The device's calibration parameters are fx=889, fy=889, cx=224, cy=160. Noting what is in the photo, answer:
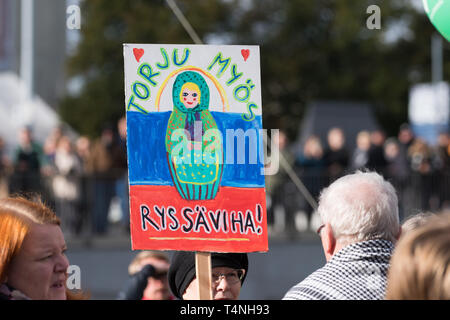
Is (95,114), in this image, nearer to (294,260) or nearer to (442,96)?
(442,96)

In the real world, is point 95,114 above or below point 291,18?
below

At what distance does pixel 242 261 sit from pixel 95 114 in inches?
1185

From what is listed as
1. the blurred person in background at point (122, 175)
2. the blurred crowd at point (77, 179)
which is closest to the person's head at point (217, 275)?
the blurred crowd at point (77, 179)

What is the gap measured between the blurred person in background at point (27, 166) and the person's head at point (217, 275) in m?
7.01

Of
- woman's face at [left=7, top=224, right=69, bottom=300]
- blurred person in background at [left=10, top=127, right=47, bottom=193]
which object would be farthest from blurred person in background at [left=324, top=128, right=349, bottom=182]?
woman's face at [left=7, top=224, right=69, bottom=300]

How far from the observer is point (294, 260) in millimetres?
11742

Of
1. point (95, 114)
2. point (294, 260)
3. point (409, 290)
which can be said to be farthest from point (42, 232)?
point (95, 114)

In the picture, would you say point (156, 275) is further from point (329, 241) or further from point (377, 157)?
point (377, 157)

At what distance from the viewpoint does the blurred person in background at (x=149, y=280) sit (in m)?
4.41

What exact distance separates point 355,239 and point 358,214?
0.09 m

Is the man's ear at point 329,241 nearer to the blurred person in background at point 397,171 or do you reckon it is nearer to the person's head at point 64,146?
the blurred person in background at point 397,171

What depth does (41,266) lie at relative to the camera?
9.23 feet

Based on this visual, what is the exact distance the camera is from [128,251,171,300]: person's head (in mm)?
4432

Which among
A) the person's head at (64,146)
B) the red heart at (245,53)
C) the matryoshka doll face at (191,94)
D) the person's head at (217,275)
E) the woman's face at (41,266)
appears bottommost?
the person's head at (217,275)
